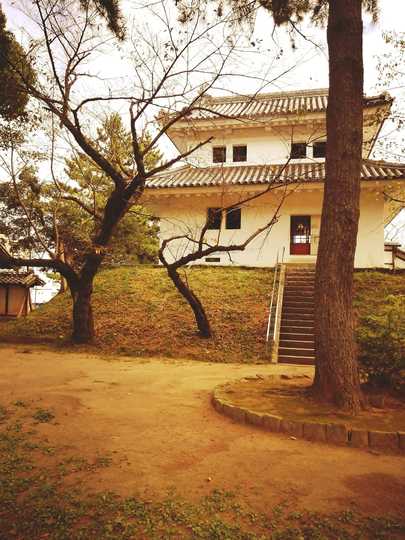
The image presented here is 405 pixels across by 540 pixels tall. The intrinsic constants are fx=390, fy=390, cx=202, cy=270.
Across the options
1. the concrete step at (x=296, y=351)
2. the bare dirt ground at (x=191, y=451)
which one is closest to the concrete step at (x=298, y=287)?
the concrete step at (x=296, y=351)

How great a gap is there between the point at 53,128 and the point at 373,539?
12.5 metres

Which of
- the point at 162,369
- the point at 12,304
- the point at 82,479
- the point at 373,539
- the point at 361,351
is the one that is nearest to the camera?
the point at 373,539

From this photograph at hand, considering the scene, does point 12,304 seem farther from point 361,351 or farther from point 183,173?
point 361,351

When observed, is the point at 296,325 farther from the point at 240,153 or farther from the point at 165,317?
the point at 240,153

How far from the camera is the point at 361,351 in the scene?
5973 mm

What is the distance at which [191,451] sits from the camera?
4035mm

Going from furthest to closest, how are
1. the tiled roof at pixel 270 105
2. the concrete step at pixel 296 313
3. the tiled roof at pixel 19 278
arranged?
the tiled roof at pixel 19 278
the tiled roof at pixel 270 105
the concrete step at pixel 296 313

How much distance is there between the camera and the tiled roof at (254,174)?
54.1ft

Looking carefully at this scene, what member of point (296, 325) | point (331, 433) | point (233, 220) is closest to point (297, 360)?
point (296, 325)

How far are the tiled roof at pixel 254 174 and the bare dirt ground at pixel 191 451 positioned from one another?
37.4ft

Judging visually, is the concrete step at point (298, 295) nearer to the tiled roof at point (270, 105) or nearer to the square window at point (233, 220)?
the square window at point (233, 220)

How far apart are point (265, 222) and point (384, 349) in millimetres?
14247

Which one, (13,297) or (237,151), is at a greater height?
(237,151)

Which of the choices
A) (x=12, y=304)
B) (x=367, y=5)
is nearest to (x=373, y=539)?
(x=367, y=5)
